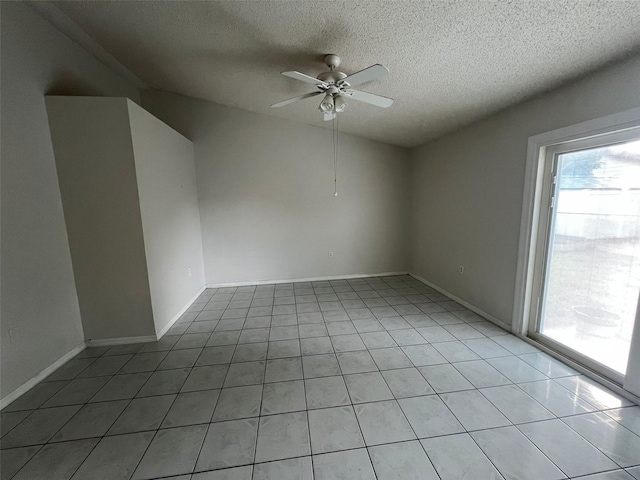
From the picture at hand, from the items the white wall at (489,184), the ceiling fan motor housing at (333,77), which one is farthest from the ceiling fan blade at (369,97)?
the white wall at (489,184)

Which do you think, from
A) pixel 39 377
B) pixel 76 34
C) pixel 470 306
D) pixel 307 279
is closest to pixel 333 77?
pixel 76 34

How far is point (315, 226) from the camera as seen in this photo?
14.3 ft

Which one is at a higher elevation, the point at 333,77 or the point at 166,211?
the point at 333,77

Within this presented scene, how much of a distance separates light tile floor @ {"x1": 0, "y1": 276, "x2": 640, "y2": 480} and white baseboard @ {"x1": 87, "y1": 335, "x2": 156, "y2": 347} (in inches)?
2.6

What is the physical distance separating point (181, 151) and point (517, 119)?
3.93 m

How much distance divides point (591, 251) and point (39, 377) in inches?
178

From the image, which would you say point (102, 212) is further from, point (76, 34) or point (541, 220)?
point (541, 220)

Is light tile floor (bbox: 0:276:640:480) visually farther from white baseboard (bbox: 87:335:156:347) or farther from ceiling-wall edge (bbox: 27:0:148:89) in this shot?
ceiling-wall edge (bbox: 27:0:148:89)

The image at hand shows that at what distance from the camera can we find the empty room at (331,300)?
1431 millimetres

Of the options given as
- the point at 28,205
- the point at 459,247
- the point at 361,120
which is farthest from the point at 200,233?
the point at 459,247

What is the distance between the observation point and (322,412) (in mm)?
1651

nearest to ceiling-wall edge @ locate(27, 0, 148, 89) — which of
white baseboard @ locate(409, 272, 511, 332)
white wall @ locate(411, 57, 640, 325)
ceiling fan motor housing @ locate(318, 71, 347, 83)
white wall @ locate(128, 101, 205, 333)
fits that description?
white wall @ locate(128, 101, 205, 333)

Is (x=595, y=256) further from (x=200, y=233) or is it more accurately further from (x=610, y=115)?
(x=200, y=233)

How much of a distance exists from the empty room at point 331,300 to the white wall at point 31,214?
0.8 inches
